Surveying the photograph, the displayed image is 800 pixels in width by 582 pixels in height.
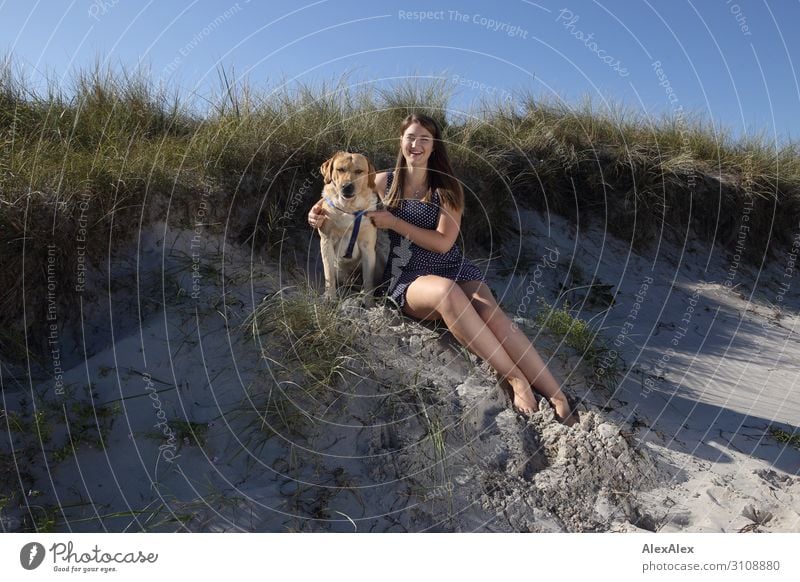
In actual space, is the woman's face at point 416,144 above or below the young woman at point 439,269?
above

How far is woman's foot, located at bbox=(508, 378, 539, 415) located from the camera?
3.86 m

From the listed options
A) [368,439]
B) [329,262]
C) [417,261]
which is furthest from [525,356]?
[329,262]

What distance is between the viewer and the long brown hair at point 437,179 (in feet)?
14.6

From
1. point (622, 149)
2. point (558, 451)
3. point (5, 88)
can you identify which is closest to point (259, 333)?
point (558, 451)

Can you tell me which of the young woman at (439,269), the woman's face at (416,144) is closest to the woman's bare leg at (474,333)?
the young woman at (439,269)

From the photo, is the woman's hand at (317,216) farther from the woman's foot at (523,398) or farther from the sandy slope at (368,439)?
the woman's foot at (523,398)

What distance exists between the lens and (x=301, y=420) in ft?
11.2

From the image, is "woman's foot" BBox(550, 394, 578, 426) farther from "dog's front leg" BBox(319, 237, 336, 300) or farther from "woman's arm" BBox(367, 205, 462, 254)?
"dog's front leg" BBox(319, 237, 336, 300)

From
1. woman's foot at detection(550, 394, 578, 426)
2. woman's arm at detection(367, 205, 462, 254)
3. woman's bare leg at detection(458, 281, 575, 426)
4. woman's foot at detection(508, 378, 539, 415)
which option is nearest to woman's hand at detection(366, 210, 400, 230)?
woman's arm at detection(367, 205, 462, 254)

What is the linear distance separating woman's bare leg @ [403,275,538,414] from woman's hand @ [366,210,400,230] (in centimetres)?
56

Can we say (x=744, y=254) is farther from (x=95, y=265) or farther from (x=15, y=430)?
(x=15, y=430)

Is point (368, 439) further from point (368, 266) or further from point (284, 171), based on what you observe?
point (284, 171)

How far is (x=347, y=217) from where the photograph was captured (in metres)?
4.19

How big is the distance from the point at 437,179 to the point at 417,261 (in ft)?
2.19
